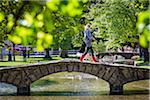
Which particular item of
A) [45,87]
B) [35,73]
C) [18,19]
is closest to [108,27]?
[45,87]

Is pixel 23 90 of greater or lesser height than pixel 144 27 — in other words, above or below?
below

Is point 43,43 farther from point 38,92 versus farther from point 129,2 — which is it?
point 129,2

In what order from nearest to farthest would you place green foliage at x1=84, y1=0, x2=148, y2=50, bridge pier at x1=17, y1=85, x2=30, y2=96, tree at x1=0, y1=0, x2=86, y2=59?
tree at x1=0, y1=0, x2=86, y2=59 → bridge pier at x1=17, y1=85, x2=30, y2=96 → green foliage at x1=84, y1=0, x2=148, y2=50

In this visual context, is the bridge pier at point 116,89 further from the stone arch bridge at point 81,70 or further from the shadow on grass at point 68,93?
the shadow on grass at point 68,93

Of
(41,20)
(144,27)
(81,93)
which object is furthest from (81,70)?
(144,27)

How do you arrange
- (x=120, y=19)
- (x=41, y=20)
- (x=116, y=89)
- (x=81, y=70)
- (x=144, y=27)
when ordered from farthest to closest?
(x=120, y=19), (x=81, y=70), (x=116, y=89), (x=41, y=20), (x=144, y=27)

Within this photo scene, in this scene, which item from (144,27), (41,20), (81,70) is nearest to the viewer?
(144,27)

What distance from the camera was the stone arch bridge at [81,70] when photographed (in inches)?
771

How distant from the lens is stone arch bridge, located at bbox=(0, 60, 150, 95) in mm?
19578

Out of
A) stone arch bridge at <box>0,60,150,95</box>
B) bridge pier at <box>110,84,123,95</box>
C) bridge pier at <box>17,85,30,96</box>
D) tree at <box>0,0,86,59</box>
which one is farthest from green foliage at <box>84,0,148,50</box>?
tree at <box>0,0,86,59</box>

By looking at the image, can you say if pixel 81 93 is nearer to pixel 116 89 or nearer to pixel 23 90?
pixel 116 89

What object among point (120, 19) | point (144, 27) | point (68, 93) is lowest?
point (68, 93)

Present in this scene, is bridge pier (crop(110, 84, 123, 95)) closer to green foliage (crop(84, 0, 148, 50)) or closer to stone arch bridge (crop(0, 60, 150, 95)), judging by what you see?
stone arch bridge (crop(0, 60, 150, 95))

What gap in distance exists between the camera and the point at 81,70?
2005cm
